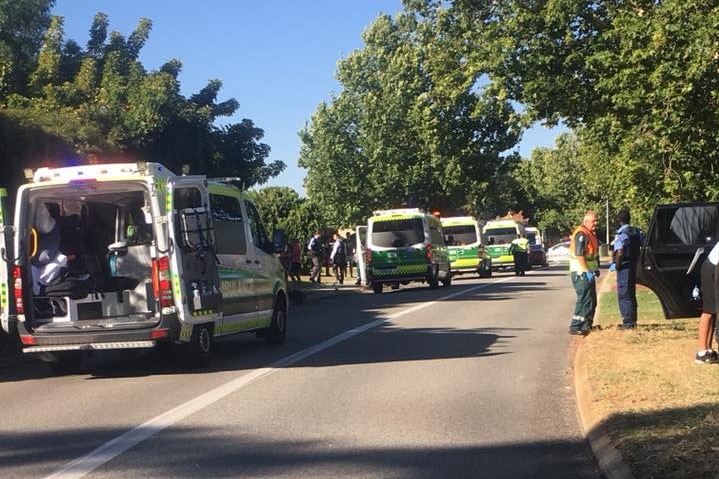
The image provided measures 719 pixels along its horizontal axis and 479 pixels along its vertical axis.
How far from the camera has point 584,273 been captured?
1307cm

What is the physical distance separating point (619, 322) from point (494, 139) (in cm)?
2584

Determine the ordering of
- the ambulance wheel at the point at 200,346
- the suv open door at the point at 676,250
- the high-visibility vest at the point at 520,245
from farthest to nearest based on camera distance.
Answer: the high-visibility vest at the point at 520,245 → the suv open door at the point at 676,250 → the ambulance wheel at the point at 200,346

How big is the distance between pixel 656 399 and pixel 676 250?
14.6ft

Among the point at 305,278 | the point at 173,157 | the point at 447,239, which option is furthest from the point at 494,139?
the point at 173,157

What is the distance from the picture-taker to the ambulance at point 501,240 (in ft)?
135

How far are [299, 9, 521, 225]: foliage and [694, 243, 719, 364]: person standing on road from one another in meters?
27.8

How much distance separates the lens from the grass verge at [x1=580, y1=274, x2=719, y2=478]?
5945 millimetres

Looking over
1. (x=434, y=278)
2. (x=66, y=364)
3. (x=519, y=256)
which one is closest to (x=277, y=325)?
(x=66, y=364)

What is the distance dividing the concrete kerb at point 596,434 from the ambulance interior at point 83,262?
501cm

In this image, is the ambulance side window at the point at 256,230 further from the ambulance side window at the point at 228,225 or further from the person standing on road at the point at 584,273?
the person standing on road at the point at 584,273

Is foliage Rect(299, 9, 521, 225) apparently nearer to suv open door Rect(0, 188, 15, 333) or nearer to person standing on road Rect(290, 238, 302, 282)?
person standing on road Rect(290, 238, 302, 282)

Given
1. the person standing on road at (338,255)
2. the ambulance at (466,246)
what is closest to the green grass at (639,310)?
the person standing on road at (338,255)

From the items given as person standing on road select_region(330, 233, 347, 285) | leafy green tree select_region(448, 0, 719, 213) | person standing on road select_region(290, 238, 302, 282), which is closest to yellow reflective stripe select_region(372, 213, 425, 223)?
person standing on road select_region(290, 238, 302, 282)

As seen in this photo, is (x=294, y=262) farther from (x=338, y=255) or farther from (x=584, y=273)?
(x=584, y=273)
